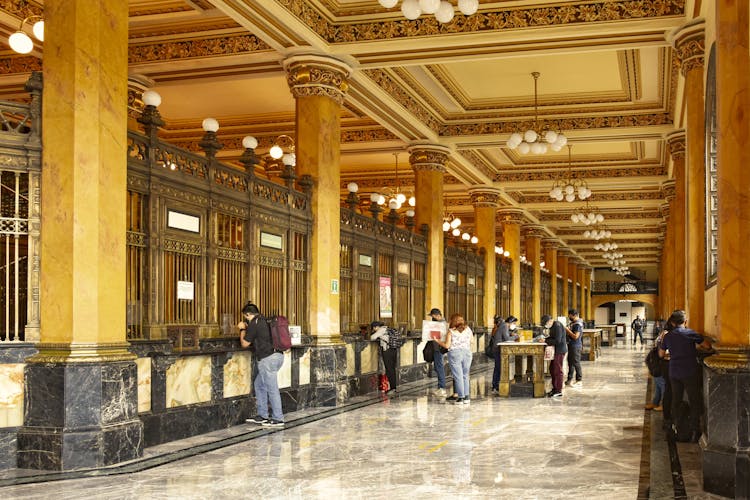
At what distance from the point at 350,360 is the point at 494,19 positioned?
5989 mm

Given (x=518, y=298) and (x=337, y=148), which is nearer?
(x=337, y=148)

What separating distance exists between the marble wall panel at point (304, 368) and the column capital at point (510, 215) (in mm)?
17937

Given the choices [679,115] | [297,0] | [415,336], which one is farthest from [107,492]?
[679,115]

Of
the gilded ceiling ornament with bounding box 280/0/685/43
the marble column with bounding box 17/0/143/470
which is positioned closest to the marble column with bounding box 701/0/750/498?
the gilded ceiling ornament with bounding box 280/0/685/43

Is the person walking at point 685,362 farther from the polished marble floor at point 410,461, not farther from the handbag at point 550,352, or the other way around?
the handbag at point 550,352

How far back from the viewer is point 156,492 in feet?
22.2

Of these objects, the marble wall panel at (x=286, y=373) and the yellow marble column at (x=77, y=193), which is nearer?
the yellow marble column at (x=77, y=193)

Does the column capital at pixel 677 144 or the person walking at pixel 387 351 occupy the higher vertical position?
the column capital at pixel 677 144

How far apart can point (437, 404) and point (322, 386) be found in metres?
1.92

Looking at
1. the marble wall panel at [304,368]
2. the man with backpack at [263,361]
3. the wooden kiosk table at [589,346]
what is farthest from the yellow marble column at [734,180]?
the wooden kiosk table at [589,346]

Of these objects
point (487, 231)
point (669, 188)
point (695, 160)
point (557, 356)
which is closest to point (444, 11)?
point (695, 160)

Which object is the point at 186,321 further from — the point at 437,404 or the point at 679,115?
the point at 679,115

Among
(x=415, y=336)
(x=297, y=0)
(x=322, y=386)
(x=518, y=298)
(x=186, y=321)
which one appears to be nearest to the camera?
(x=186, y=321)

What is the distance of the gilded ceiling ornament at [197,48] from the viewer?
13023mm
